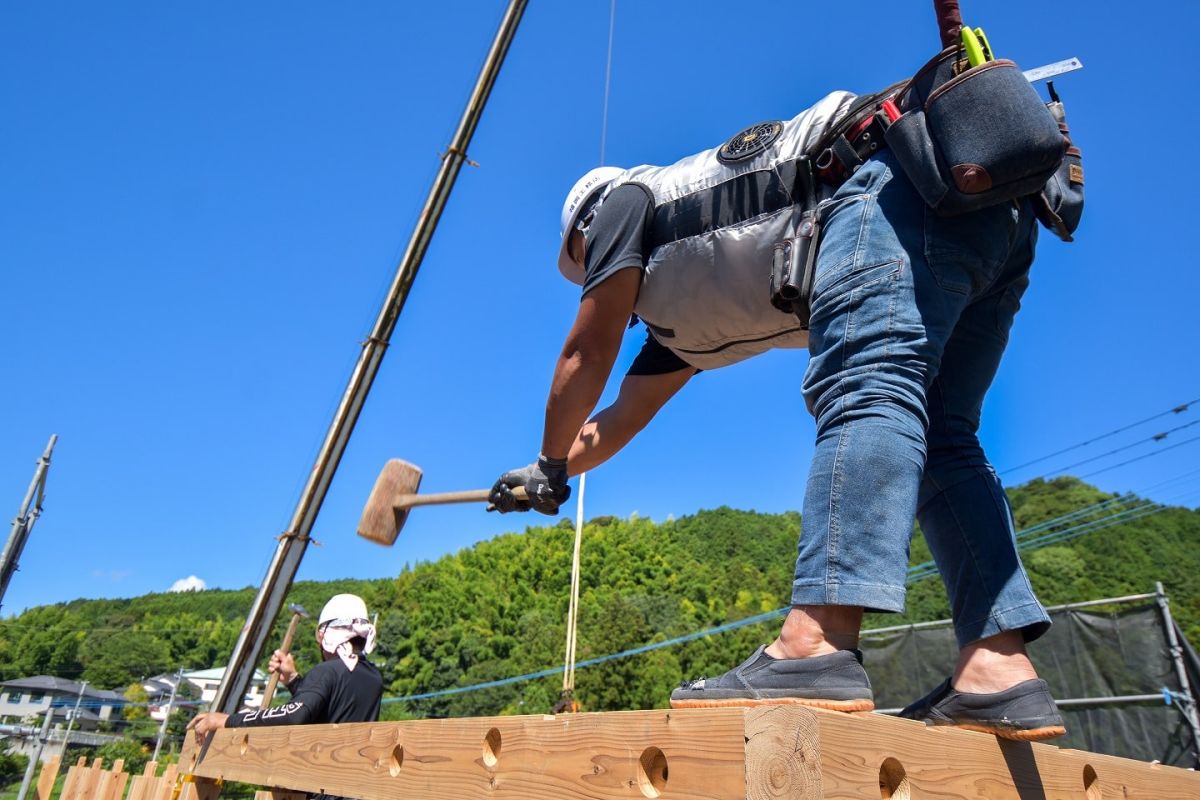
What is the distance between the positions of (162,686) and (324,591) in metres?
13.0

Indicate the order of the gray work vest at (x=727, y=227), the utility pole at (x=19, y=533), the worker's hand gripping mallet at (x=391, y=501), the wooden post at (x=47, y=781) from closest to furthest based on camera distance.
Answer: the gray work vest at (x=727, y=227) → the worker's hand gripping mallet at (x=391, y=501) → the wooden post at (x=47, y=781) → the utility pole at (x=19, y=533)

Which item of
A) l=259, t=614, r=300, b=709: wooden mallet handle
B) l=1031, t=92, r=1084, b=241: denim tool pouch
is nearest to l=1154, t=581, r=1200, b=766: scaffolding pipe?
l=1031, t=92, r=1084, b=241: denim tool pouch

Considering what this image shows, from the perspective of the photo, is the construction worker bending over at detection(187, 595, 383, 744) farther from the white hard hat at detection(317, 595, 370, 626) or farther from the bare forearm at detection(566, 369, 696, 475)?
the bare forearm at detection(566, 369, 696, 475)

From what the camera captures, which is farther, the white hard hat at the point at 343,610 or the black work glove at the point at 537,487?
the white hard hat at the point at 343,610

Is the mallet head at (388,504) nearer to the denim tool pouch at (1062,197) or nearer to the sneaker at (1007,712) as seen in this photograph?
the sneaker at (1007,712)

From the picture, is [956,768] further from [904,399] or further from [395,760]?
[395,760]

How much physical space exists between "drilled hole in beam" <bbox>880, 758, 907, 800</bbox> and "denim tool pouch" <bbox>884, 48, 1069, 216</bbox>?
2.63 ft

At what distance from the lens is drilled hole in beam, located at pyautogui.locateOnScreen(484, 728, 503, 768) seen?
1.06 m

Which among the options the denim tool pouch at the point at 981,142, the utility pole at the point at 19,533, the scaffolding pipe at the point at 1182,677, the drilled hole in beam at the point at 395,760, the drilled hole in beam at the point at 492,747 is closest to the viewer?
the drilled hole in beam at the point at 492,747

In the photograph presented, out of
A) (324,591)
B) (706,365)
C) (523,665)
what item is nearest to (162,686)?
(324,591)

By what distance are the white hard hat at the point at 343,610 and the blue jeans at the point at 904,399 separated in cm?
291

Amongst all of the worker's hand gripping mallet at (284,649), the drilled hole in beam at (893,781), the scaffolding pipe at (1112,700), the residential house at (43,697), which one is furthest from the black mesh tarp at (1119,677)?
the residential house at (43,697)

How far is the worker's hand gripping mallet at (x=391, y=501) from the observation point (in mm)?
3471

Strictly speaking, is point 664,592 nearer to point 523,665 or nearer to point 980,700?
point 523,665
